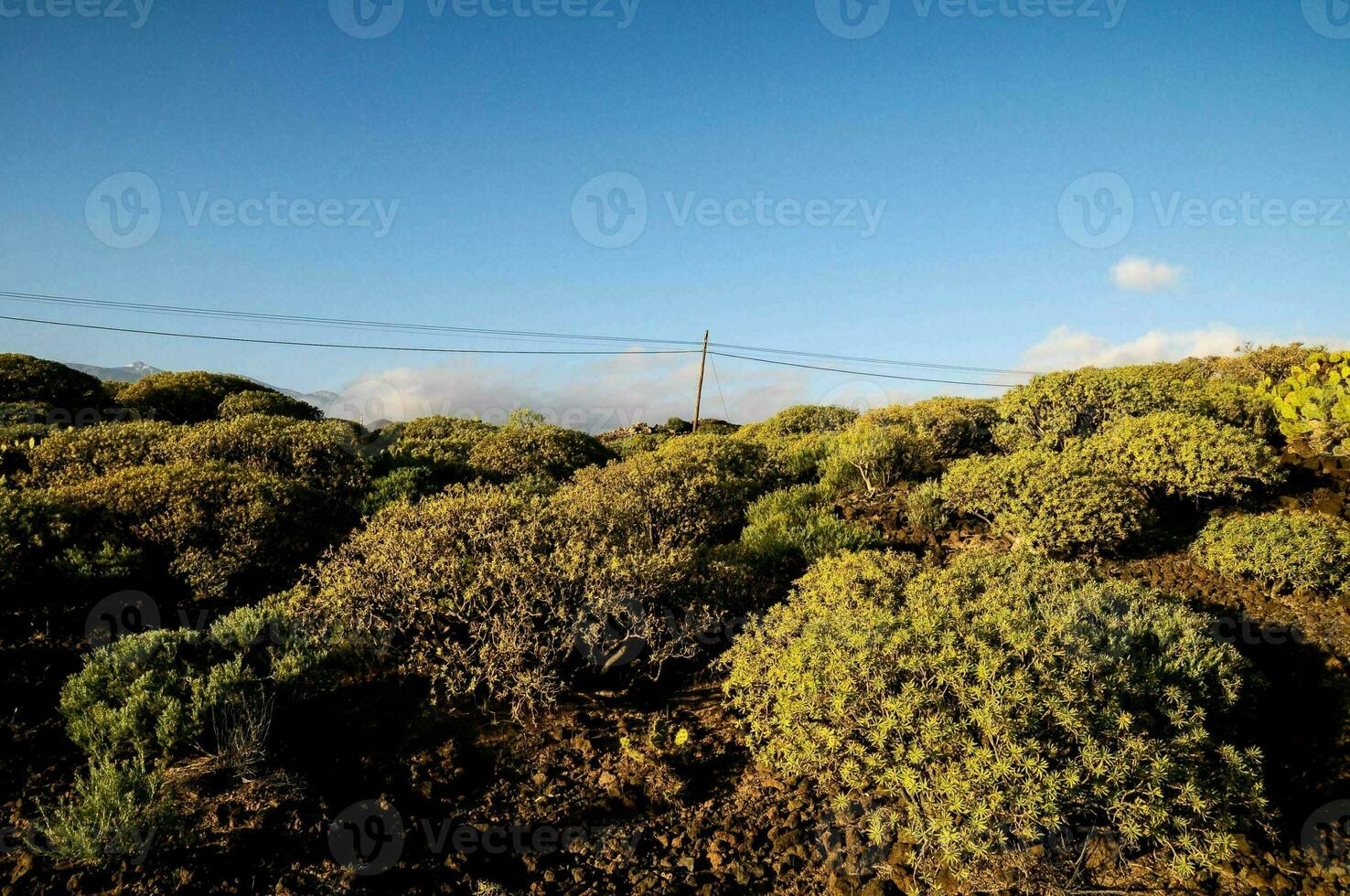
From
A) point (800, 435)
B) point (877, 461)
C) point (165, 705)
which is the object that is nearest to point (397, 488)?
point (165, 705)

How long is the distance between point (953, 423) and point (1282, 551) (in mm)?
7466

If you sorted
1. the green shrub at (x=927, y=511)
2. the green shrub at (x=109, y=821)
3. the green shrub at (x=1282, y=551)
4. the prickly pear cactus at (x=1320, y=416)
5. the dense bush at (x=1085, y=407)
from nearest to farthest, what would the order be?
the green shrub at (x=109, y=821) < the green shrub at (x=1282, y=551) < the green shrub at (x=927, y=511) < the prickly pear cactus at (x=1320, y=416) < the dense bush at (x=1085, y=407)

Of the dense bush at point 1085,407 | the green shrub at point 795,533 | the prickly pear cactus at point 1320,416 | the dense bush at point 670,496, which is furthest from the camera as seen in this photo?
the dense bush at point 1085,407

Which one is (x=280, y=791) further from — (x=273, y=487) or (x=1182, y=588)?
(x=1182, y=588)

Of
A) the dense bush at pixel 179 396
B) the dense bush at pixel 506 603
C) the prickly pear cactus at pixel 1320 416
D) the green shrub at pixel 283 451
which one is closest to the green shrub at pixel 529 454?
the green shrub at pixel 283 451

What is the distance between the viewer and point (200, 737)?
5129mm

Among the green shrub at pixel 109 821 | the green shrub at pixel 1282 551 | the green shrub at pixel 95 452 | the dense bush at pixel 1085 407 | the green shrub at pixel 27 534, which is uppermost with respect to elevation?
the dense bush at pixel 1085 407

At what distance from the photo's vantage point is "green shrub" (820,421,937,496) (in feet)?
40.5

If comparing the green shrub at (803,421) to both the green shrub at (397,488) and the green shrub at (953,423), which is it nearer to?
the green shrub at (953,423)

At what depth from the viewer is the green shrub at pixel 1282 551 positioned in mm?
7293

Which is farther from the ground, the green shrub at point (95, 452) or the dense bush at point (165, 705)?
the green shrub at point (95, 452)

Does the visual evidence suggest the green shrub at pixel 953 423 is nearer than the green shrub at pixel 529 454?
No

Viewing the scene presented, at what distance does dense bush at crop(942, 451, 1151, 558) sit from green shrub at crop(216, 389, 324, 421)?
1664 centimetres

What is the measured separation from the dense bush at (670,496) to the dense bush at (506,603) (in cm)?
68
